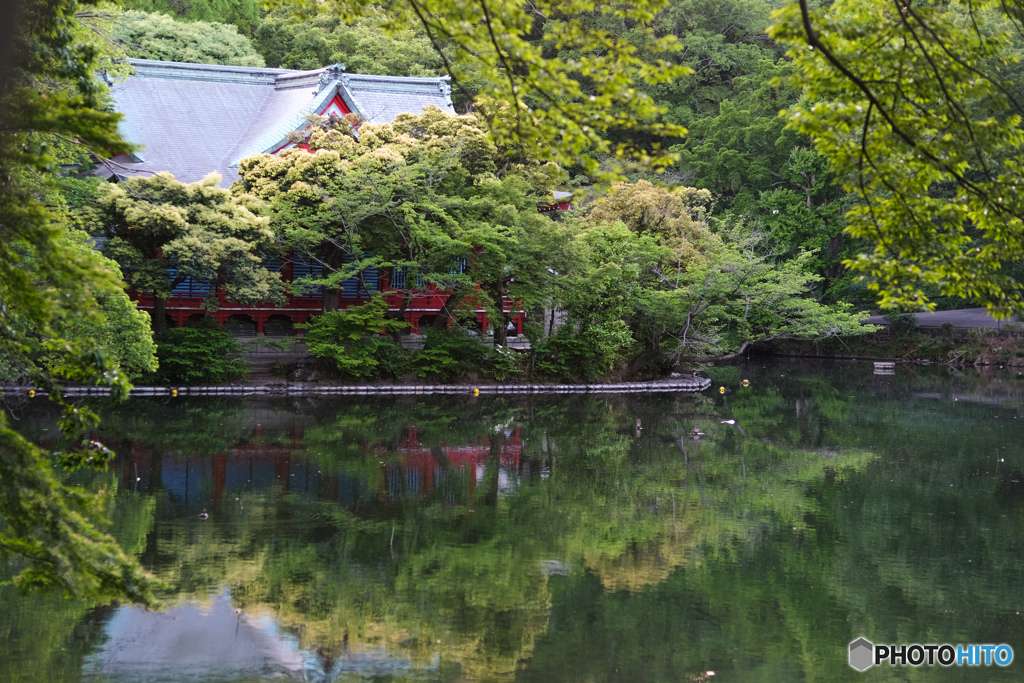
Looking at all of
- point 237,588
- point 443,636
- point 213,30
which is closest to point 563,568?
point 443,636

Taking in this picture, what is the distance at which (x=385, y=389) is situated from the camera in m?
17.3

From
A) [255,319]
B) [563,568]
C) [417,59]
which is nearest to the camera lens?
[563,568]

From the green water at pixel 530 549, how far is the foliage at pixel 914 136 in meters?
2.67

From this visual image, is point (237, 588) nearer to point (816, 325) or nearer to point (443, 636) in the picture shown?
point (443, 636)

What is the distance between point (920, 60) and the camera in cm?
432

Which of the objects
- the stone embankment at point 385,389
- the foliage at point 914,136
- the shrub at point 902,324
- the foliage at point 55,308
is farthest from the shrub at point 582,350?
the foliage at point 55,308

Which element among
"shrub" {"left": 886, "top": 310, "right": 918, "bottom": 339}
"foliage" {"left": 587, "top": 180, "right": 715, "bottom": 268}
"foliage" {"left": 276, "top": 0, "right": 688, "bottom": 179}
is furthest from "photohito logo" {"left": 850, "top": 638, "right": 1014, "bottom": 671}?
"shrub" {"left": 886, "top": 310, "right": 918, "bottom": 339}

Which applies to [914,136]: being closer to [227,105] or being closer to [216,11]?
[227,105]

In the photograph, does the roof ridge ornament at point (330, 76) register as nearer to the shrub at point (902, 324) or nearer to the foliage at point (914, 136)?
the foliage at point (914, 136)

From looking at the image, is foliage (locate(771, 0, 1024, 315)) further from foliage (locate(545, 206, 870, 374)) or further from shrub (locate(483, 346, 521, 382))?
shrub (locate(483, 346, 521, 382))

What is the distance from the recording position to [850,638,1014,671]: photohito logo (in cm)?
592

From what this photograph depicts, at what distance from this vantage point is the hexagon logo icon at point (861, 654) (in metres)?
5.84

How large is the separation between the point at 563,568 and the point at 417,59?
23.6 m

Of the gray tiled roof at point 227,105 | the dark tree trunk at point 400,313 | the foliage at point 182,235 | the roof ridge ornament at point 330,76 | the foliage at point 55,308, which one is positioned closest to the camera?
the foliage at point 55,308
